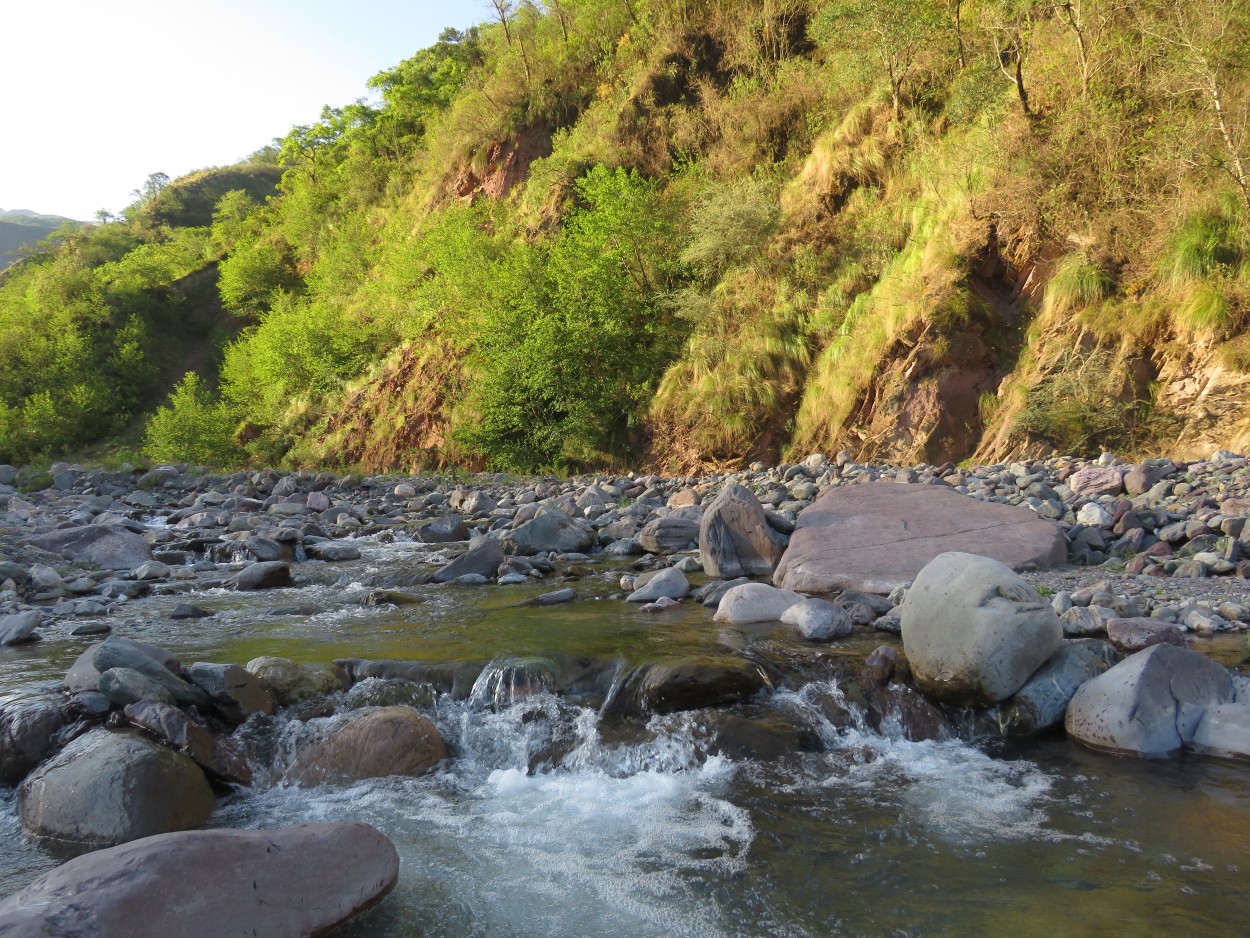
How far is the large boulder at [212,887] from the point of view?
7.45 feet

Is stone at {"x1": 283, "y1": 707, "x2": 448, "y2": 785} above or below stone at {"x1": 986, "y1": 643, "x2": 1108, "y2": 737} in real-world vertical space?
above

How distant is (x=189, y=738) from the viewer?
3760mm

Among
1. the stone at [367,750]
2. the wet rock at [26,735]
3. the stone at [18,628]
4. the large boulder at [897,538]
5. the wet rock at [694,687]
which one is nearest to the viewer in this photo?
the wet rock at [26,735]

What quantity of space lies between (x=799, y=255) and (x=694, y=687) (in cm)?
1335

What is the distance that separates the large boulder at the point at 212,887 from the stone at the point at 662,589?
395 centimetres

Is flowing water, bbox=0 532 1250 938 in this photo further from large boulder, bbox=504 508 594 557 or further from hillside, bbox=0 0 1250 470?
hillside, bbox=0 0 1250 470

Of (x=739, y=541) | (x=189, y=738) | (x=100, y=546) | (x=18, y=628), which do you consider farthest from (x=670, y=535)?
(x=100, y=546)

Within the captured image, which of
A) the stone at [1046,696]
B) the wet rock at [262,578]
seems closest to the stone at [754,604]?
the stone at [1046,696]

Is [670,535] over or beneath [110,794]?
beneath

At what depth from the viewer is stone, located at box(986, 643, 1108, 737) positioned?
165 inches

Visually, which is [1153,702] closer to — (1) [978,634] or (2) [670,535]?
(1) [978,634]

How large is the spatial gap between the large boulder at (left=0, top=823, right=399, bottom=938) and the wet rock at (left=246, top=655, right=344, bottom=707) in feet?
5.99

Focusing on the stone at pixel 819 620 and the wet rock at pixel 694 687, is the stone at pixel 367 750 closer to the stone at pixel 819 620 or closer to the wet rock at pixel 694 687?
the wet rock at pixel 694 687

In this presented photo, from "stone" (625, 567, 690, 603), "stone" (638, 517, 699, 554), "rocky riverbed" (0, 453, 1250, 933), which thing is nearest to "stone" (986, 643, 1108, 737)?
"rocky riverbed" (0, 453, 1250, 933)
